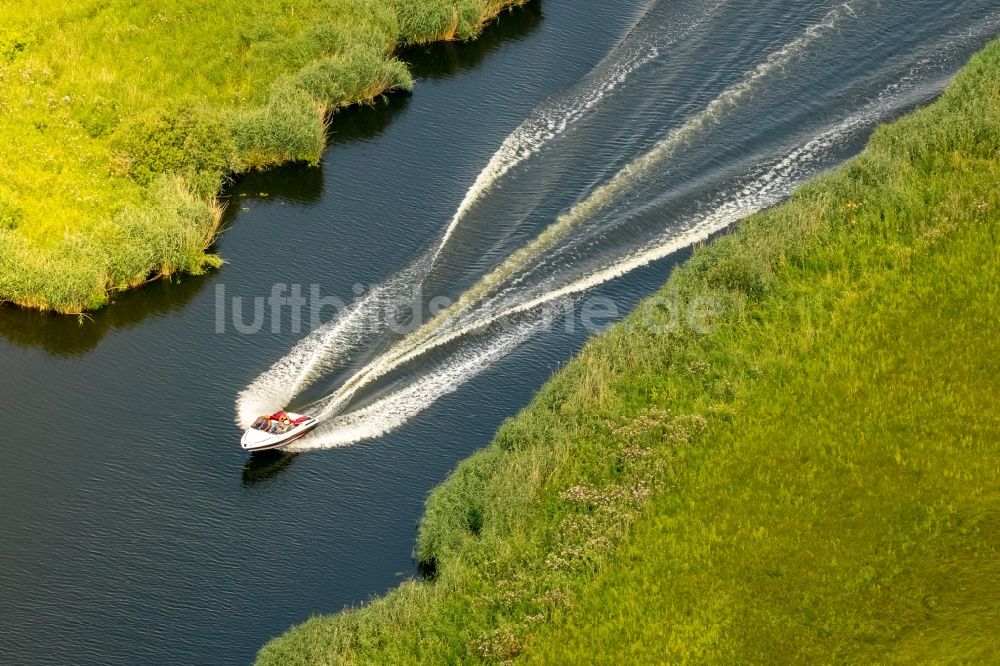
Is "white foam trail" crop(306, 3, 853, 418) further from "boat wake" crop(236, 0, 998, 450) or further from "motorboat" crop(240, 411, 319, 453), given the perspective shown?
"motorboat" crop(240, 411, 319, 453)

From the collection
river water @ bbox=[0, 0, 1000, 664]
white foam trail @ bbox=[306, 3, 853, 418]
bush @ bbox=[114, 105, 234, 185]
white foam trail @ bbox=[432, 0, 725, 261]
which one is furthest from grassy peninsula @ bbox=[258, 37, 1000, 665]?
bush @ bbox=[114, 105, 234, 185]

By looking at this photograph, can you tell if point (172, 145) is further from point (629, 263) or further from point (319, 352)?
point (629, 263)

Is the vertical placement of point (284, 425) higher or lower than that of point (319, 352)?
lower

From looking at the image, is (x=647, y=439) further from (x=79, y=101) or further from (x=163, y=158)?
(x=79, y=101)

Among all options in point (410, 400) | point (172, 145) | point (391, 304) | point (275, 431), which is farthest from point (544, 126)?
point (275, 431)

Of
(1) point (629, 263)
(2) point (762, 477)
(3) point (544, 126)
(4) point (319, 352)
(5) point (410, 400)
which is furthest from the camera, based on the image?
(3) point (544, 126)

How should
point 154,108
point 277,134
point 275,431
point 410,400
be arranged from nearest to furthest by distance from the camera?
point 275,431 < point 410,400 < point 277,134 < point 154,108
